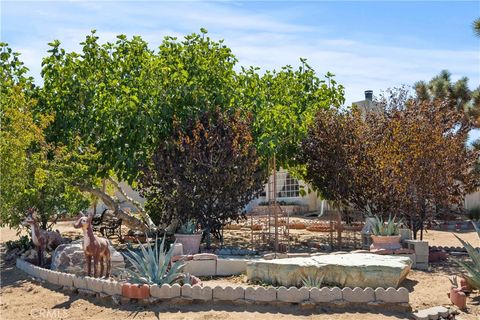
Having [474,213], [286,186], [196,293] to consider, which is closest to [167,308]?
[196,293]

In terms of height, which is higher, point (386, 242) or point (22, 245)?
point (386, 242)

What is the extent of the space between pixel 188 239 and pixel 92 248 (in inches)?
147

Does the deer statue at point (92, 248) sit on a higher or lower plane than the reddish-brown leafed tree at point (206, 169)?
lower

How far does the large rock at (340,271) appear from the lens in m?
9.17

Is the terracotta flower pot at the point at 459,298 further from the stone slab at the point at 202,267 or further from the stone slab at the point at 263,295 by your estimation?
the stone slab at the point at 202,267

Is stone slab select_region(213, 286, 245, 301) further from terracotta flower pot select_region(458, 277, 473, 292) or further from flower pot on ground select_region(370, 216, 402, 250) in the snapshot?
flower pot on ground select_region(370, 216, 402, 250)

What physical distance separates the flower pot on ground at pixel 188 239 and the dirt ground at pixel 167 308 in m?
2.66

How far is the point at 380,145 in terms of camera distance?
1430cm

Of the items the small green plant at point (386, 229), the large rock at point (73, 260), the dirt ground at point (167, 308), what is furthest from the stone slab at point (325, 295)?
the small green plant at point (386, 229)

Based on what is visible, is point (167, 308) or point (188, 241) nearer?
point (167, 308)

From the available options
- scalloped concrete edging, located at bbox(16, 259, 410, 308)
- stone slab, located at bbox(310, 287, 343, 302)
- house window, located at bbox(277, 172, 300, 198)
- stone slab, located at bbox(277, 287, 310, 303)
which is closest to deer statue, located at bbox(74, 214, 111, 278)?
scalloped concrete edging, located at bbox(16, 259, 410, 308)

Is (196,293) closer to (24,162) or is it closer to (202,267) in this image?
(202,267)

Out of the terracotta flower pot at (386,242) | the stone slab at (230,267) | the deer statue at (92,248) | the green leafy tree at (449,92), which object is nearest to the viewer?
the deer statue at (92,248)

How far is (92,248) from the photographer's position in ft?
31.6
